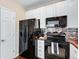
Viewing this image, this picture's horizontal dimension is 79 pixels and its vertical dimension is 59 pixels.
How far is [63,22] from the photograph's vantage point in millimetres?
3477

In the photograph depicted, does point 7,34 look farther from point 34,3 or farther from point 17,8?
point 34,3

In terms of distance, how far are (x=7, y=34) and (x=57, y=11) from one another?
202 centimetres

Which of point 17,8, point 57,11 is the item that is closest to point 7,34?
point 17,8

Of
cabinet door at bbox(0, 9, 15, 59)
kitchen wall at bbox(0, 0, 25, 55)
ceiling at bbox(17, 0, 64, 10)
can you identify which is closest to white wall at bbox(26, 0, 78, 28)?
ceiling at bbox(17, 0, 64, 10)

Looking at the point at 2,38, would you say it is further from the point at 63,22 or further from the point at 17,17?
the point at 63,22

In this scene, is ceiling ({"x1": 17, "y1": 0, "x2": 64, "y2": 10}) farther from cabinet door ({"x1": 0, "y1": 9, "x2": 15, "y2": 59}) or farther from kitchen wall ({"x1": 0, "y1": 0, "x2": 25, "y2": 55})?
cabinet door ({"x1": 0, "y1": 9, "x2": 15, "y2": 59})

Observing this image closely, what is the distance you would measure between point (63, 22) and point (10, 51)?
90.0 inches

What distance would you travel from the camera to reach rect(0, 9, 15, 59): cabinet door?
3.66 m

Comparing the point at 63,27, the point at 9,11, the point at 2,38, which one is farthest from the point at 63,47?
the point at 9,11

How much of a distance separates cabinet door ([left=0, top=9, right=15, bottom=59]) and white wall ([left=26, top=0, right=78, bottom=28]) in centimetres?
104

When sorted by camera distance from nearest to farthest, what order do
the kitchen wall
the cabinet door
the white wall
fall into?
the white wall, the cabinet door, the kitchen wall

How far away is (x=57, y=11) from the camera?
367 centimetres

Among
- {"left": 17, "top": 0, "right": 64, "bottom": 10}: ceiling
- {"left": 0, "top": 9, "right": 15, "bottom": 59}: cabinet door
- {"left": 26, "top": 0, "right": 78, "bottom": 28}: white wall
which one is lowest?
{"left": 0, "top": 9, "right": 15, "bottom": 59}: cabinet door

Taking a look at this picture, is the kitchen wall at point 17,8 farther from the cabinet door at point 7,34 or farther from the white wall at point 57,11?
the white wall at point 57,11
